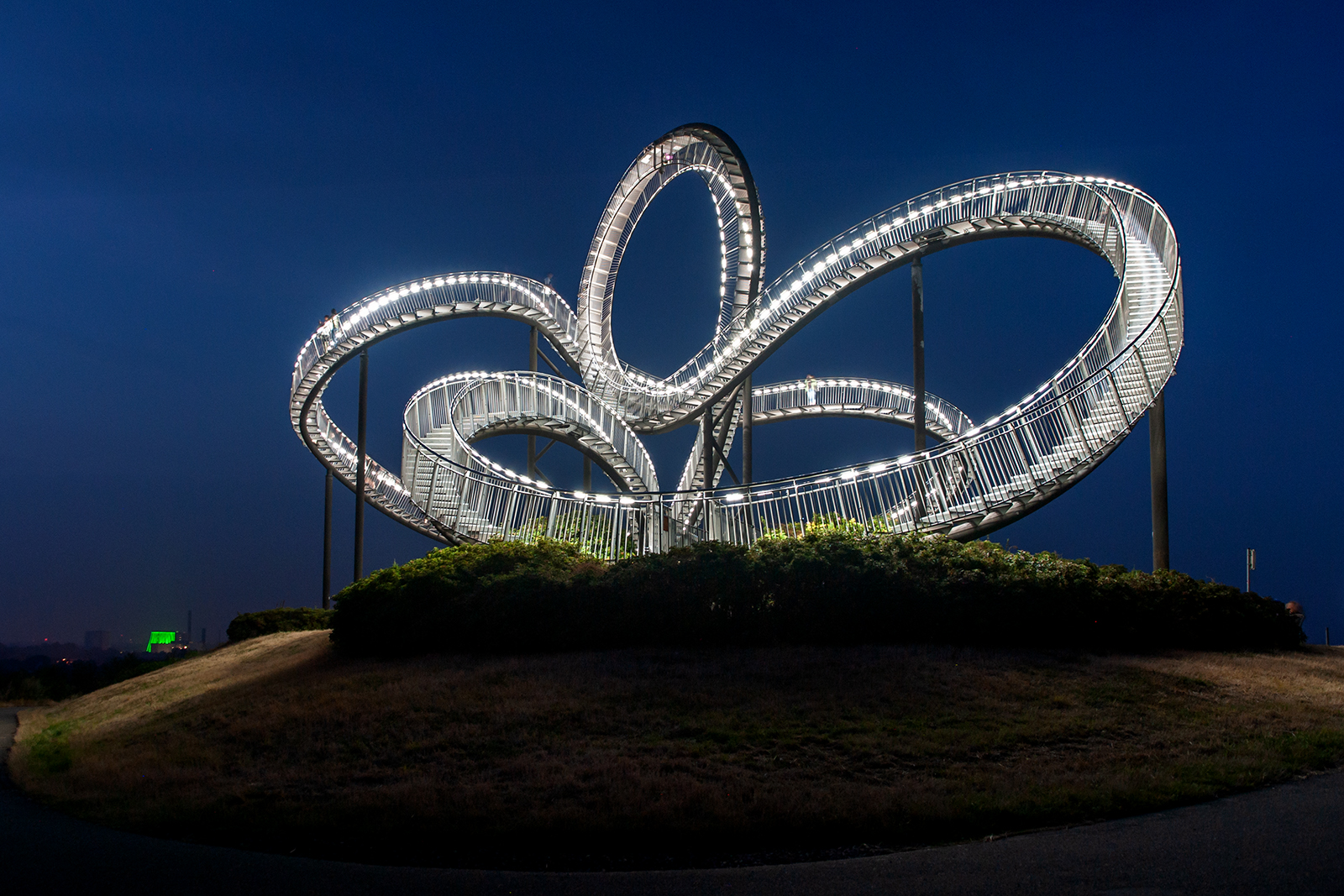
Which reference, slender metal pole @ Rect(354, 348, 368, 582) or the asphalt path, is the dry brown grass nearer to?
the asphalt path

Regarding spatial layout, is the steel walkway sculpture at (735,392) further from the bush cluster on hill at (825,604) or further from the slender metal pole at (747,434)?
the bush cluster on hill at (825,604)

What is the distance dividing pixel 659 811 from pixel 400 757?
9.93 ft

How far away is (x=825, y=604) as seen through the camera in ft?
41.6

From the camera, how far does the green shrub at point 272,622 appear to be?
23.8 metres

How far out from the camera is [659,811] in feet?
24.7

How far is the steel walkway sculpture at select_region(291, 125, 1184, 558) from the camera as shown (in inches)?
661

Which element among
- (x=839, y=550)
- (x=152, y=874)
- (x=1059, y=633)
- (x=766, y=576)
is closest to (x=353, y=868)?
(x=152, y=874)

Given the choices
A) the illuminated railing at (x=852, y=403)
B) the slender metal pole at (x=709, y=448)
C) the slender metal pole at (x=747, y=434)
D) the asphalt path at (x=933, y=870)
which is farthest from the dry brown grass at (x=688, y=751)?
the illuminated railing at (x=852, y=403)

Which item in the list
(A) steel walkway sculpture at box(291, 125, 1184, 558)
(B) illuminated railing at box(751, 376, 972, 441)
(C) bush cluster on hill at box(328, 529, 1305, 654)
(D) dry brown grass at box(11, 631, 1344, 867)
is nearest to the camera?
(D) dry brown grass at box(11, 631, 1344, 867)

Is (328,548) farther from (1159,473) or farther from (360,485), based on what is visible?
(1159,473)

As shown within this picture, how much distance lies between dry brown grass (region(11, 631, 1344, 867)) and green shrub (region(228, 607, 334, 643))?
10389mm

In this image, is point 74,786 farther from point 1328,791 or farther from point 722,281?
point 722,281

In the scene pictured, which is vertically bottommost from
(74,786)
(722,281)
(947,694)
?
(74,786)

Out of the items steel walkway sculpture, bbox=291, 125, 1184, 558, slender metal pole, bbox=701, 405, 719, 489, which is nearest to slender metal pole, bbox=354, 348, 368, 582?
steel walkway sculpture, bbox=291, 125, 1184, 558
